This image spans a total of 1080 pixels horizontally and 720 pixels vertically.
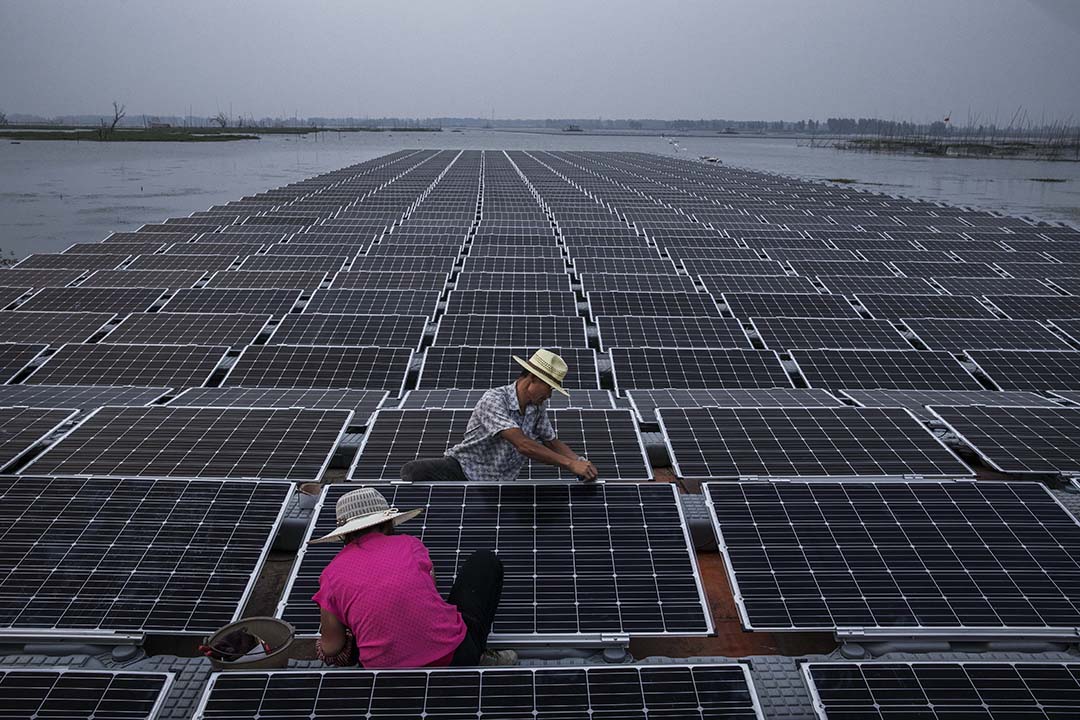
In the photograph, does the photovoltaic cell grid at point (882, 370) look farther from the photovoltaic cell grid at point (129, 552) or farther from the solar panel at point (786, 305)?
the photovoltaic cell grid at point (129, 552)

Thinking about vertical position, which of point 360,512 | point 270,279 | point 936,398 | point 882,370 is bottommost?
point 936,398

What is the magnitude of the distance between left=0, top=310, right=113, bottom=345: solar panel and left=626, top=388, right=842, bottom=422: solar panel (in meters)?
11.1

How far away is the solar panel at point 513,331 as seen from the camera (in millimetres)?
13234

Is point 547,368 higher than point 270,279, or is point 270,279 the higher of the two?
point 547,368

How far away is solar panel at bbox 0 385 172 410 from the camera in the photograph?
976cm

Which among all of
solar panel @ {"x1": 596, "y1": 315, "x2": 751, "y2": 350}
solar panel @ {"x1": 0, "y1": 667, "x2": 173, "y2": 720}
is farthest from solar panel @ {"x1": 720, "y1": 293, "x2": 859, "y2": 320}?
solar panel @ {"x1": 0, "y1": 667, "x2": 173, "y2": 720}

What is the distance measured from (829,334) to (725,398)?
5141mm

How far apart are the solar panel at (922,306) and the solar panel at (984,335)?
52.0 inches

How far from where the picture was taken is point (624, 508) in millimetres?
6105

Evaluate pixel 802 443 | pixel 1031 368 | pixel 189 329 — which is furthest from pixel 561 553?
pixel 1031 368

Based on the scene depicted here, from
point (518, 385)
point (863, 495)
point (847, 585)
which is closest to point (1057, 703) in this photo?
point (847, 585)

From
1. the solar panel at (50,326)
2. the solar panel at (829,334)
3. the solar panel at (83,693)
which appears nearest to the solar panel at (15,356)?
the solar panel at (50,326)

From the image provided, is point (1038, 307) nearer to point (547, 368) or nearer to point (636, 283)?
point (636, 283)

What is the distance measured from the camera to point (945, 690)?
4.27 m
